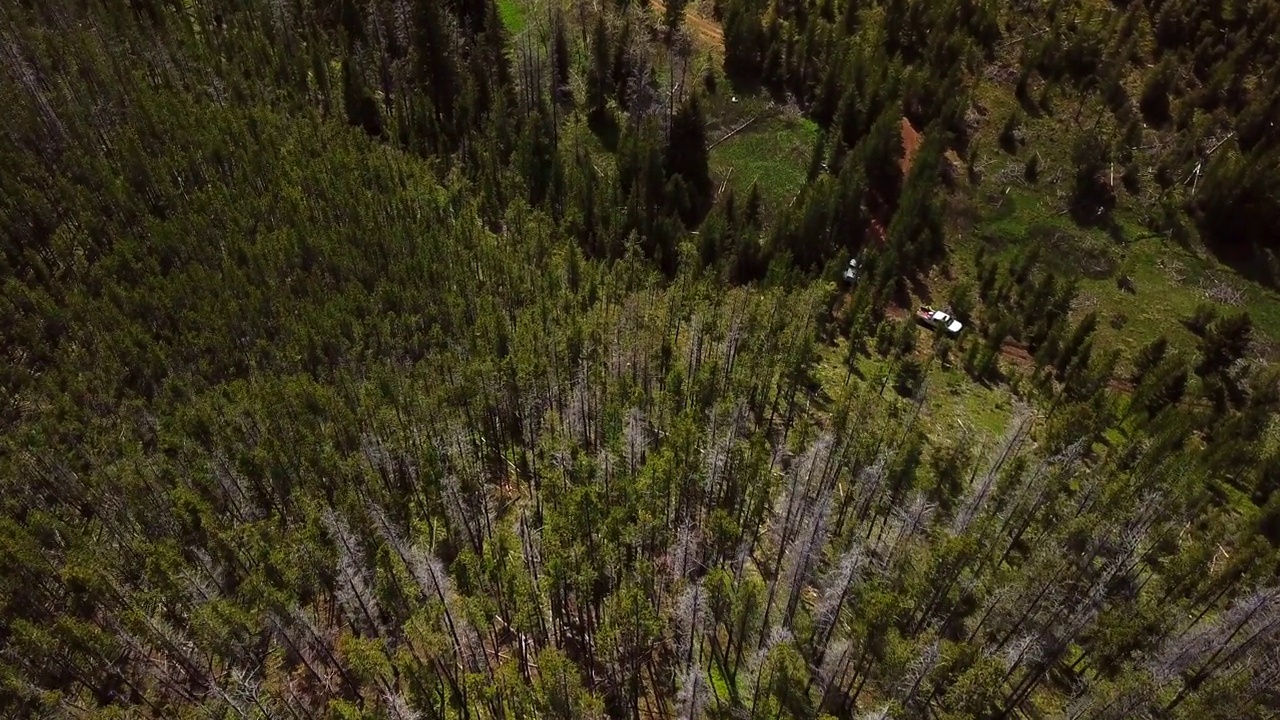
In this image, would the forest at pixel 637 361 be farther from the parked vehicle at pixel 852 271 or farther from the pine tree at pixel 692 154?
the parked vehicle at pixel 852 271

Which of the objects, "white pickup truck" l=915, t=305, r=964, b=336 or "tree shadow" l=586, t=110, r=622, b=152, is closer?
"white pickup truck" l=915, t=305, r=964, b=336

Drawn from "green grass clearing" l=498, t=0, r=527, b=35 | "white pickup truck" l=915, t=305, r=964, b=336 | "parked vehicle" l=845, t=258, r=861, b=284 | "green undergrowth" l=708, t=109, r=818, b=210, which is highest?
"green grass clearing" l=498, t=0, r=527, b=35

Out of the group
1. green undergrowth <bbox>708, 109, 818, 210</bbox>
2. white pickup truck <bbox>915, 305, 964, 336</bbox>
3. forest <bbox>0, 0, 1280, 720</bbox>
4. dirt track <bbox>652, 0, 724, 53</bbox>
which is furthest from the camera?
dirt track <bbox>652, 0, 724, 53</bbox>

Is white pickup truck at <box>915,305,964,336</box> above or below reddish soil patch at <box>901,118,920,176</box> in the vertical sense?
below

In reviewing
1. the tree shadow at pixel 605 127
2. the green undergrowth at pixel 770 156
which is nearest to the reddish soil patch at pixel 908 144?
the green undergrowth at pixel 770 156

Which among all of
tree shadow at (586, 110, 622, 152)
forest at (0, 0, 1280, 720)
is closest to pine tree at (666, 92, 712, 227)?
forest at (0, 0, 1280, 720)

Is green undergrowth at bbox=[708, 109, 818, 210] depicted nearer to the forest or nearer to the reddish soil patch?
the forest

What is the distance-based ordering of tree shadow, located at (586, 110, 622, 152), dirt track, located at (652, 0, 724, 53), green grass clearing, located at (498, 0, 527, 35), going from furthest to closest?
1. green grass clearing, located at (498, 0, 527, 35)
2. dirt track, located at (652, 0, 724, 53)
3. tree shadow, located at (586, 110, 622, 152)
